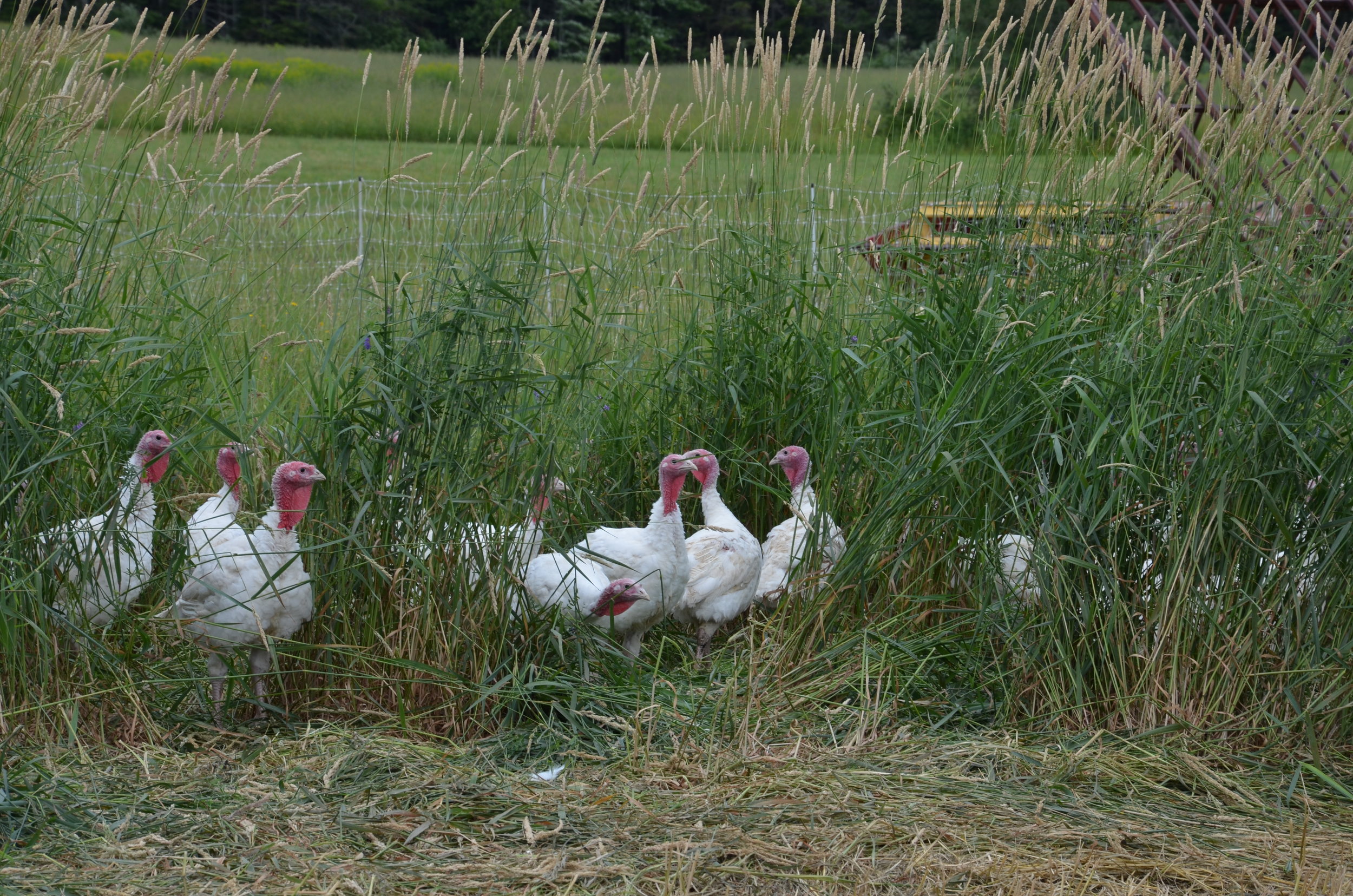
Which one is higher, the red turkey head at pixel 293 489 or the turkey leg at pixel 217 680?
the red turkey head at pixel 293 489

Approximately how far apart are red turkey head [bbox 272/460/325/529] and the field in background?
0.15 feet

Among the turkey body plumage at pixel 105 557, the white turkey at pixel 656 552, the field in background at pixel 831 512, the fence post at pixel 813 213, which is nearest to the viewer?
the field in background at pixel 831 512

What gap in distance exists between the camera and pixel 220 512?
2.99 metres

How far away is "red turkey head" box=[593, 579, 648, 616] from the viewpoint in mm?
2918

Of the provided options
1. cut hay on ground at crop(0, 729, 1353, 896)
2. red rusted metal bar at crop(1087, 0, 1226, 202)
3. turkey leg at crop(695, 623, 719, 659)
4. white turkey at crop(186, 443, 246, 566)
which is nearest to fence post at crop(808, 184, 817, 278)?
red rusted metal bar at crop(1087, 0, 1226, 202)

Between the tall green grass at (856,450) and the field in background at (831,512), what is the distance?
0.01 meters

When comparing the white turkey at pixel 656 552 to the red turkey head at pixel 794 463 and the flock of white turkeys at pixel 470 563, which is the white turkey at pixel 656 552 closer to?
the flock of white turkeys at pixel 470 563

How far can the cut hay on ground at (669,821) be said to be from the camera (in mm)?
2105

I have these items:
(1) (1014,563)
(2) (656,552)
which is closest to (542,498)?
(2) (656,552)

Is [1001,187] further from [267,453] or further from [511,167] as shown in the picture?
[267,453]

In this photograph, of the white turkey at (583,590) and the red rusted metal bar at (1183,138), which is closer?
the white turkey at (583,590)

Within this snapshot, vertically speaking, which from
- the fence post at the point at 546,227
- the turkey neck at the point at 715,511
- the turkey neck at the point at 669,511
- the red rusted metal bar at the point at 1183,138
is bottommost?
the turkey neck at the point at 715,511

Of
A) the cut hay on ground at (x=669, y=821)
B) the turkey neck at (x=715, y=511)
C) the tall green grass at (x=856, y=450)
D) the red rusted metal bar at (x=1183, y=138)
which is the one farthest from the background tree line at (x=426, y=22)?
the cut hay on ground at (x=669, y=821)

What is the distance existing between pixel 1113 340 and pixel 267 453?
2.43m
